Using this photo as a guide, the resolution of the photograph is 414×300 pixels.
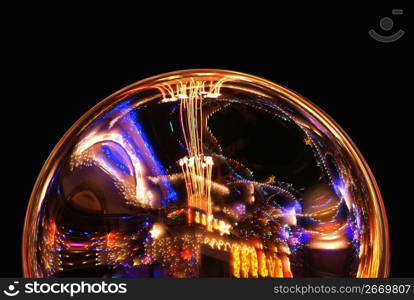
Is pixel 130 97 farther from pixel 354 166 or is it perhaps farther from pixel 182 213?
pixel 354 166

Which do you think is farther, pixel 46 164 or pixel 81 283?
pixel 46 164

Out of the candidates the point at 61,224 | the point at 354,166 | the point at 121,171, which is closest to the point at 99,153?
the point at 121,171

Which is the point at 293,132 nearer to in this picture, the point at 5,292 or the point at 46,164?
the point at 46,164

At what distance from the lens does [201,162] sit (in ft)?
5.36

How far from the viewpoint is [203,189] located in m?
1.64

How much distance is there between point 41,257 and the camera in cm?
154

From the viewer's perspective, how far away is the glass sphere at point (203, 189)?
5.10 ft

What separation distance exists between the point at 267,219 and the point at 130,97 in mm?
487

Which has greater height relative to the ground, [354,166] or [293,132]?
[293,132]

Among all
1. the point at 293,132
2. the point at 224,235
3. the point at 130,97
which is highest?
the point at 130,97

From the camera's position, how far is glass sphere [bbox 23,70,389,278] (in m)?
1.56

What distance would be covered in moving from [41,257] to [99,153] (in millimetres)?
302

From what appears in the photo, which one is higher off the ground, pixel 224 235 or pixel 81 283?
pixel 224 235

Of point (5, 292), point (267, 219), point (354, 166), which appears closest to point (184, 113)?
point (267, 219)
